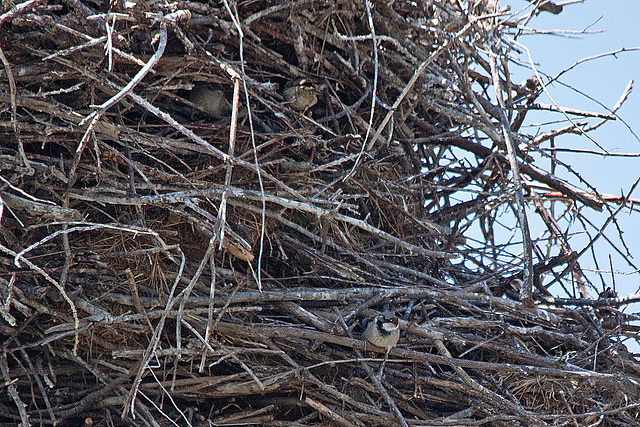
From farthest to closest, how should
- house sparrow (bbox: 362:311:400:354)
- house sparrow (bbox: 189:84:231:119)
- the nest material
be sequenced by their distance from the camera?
1. house sparrow (bbox: 189:84:231:119)
2. house sparrow (bbox: 362:311:400:354)
3. the nest material

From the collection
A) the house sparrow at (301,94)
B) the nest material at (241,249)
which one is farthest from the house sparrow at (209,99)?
the house sparrow at (301,94)

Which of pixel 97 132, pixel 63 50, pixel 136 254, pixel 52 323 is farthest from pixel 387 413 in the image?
pixel 63 50

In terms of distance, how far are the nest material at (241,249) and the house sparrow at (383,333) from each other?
26 millimetres

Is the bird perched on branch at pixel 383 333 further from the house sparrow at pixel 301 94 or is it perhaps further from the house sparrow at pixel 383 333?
the house sparrow at pixel 301 94

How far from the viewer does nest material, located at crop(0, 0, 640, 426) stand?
58.0 inches

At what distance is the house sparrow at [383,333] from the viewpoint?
62.5 inches

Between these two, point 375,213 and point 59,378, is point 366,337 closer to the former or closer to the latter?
point 375,213

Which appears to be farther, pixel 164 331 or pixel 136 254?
pixel 164 331

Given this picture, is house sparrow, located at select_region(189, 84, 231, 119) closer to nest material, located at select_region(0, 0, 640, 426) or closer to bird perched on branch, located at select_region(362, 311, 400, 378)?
nest material, located at select_region(0, 0, 640, 426)

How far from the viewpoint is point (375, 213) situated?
203 centimetres

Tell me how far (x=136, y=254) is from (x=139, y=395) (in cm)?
31

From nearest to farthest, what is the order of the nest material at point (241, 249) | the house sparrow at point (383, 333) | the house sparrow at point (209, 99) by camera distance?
the nest material at point (241, 249) → the house sparrow at point (383, 333) → the house sparrow at point (209, 99)

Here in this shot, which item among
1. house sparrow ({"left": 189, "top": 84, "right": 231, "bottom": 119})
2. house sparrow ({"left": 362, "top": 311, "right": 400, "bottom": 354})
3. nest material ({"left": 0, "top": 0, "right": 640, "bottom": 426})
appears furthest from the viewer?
house sparrow ({"left": 189, "top": 84, "right": 231, "bottom": 119})

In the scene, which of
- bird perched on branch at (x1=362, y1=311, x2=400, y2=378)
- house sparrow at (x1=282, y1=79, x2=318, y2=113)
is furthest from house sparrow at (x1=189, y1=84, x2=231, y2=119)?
bird perched on branch at (x1=362, y1=311, x2=400, y2=378)
